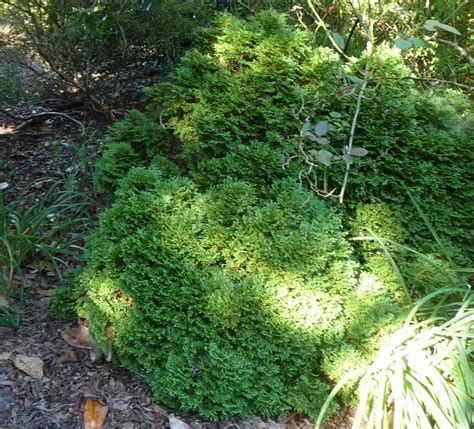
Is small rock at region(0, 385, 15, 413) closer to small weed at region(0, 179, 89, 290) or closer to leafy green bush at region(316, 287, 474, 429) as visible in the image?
small weed at region(0, 179, 89, 290)

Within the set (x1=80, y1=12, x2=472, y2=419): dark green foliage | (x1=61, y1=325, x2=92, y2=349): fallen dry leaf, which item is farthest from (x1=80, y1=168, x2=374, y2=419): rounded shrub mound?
(x1=61, y1=325, x2=92, y2=349): fallen dry leaf

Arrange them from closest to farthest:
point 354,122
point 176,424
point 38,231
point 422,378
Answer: point 422,378
point 176,424
point 354,122
point 38,231

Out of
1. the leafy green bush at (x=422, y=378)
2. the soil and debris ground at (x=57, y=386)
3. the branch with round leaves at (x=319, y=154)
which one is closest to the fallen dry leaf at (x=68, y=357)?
the soil and debris ground at (x=57, y=386)

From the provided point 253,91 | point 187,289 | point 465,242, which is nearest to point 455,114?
point 465,242

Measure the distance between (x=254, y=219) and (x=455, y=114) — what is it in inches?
51.9

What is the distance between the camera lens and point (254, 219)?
87.8 inches

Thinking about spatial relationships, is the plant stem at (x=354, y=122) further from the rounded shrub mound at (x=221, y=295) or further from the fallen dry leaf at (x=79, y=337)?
the fallen dry leaf at (x=79, y=337)

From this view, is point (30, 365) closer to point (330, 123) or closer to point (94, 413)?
point (94, 413)

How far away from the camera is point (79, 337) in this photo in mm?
2387

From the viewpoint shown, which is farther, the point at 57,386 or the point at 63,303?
the point at 63,303

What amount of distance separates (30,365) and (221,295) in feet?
2.99

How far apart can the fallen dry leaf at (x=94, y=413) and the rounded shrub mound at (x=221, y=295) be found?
0.19 m

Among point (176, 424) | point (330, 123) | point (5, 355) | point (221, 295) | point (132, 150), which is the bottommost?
point (5, 355)

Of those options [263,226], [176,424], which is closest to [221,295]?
[263,226]
